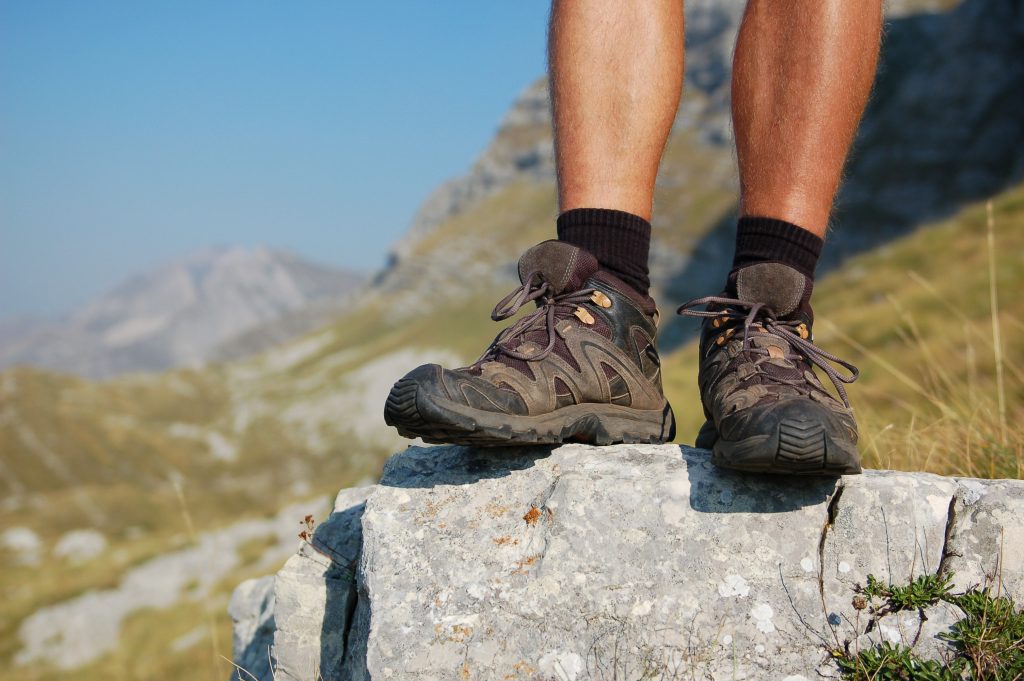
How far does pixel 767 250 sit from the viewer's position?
2.79 metres

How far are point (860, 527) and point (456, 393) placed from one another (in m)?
1.35

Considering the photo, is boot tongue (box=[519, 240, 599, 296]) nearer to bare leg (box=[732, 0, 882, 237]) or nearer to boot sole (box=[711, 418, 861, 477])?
bare leg (box=[732, 0, 882, 237])

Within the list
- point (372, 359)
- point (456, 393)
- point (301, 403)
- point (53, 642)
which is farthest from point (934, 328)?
point (372, 359)

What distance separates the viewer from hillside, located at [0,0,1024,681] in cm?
1020

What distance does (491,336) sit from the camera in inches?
4289

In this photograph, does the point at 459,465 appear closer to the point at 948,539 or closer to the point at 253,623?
the point at 948,539

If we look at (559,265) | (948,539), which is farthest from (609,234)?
(948,539)

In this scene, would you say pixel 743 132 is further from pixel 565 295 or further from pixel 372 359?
pixel 372 359

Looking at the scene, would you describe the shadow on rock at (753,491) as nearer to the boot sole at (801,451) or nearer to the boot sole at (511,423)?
the boot sole at (801,451)

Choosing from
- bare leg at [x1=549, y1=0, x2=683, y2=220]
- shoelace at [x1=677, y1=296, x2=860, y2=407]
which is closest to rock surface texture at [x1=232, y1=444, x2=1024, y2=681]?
shoelace at [x1=677, y1=296, x2=860, y2=407]

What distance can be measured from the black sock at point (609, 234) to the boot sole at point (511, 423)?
22.9 inches

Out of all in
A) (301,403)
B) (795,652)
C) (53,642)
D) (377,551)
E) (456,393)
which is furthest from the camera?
(301,403)

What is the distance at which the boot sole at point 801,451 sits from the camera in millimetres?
2164

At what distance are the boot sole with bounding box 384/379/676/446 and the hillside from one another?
44.2 inches
